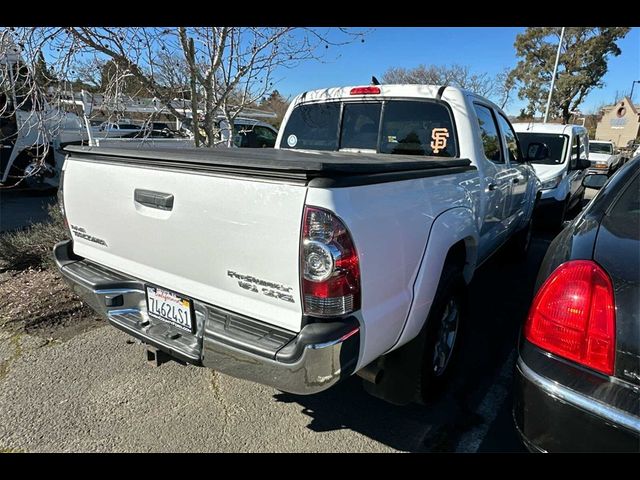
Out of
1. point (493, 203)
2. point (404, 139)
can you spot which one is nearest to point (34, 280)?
point (404, 139)

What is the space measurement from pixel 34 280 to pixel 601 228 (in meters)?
5.16

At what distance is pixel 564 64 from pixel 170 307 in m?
39.7

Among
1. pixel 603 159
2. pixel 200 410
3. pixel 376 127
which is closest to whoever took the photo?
pixel 200 410

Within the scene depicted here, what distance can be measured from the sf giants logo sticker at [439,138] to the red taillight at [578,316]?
186 cm

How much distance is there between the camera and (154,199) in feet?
7.01

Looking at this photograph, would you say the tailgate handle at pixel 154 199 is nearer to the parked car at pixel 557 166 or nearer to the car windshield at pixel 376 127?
the car windshield at pixel 376 127

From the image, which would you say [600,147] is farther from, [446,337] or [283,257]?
[283,257]

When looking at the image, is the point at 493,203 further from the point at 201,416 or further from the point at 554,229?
the point at 554,229

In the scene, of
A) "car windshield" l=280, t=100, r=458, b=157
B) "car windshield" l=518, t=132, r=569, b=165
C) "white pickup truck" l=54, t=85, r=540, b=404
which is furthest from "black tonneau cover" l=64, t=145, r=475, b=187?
"car windshield" l=518, t=132, r=569, b=165

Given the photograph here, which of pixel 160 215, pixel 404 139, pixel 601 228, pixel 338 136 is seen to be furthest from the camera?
pixel 338 136

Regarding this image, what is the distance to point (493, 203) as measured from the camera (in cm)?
364

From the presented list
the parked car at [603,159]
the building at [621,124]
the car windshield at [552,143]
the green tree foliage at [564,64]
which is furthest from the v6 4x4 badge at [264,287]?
the building at [621,124]

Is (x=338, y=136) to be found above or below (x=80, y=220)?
above

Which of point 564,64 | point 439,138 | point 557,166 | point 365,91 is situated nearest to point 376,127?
point 365,91
